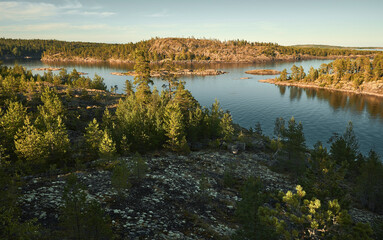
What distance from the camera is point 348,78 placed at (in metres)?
159

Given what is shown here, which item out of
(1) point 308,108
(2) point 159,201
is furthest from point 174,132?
(1) point 308,108

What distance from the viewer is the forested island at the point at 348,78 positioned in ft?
473

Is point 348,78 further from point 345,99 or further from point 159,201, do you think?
point 159,201

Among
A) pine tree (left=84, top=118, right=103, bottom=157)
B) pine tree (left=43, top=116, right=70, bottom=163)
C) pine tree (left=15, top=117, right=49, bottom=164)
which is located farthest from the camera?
pine tree (left=84, top=118, right=103, bottom=157)

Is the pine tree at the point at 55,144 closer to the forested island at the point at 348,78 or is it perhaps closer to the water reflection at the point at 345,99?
the water reflection at the point at 345,99

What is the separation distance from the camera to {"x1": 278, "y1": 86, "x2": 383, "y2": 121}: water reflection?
10456cm

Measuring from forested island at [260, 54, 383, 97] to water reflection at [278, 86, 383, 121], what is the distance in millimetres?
11633

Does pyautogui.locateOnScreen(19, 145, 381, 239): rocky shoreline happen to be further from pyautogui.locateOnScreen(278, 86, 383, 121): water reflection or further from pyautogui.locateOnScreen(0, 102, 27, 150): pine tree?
pyautogui.locateOnScreen(278, 86, 383, 121): water reflection

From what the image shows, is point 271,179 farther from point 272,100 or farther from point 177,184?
point 272,100

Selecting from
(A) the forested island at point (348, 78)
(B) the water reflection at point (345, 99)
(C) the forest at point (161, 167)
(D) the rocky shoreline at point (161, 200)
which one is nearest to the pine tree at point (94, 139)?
(C) the forest at point (161, 167)

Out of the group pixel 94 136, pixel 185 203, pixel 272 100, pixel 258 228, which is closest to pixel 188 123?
pixel 94 136

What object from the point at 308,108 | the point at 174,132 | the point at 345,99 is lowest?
the point at 308,108

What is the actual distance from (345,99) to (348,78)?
1774 inches

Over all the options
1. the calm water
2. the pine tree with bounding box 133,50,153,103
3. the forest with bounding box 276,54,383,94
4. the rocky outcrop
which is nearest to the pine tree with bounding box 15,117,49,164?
the rocky outcrop
